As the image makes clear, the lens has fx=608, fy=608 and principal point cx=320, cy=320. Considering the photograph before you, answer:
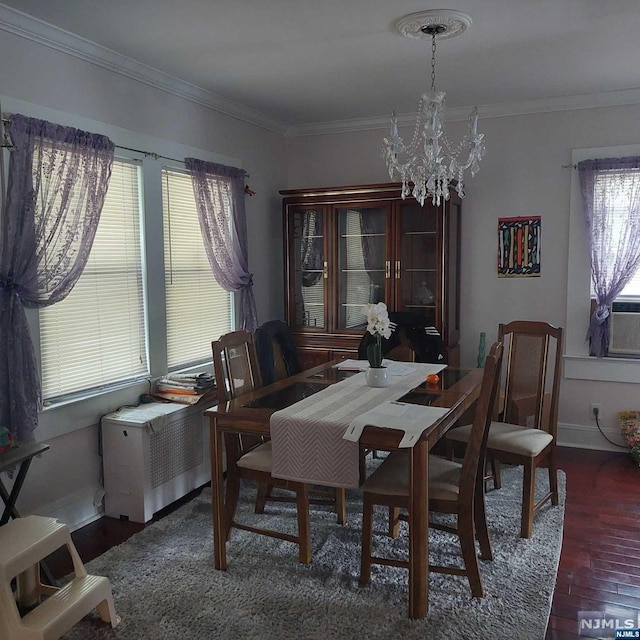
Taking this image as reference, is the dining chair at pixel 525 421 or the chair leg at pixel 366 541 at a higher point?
the dining chair at pixel 525 421

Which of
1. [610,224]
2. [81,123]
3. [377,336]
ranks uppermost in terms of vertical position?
[81,123]

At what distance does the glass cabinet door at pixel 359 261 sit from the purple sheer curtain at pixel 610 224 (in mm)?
1479

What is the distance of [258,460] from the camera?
282 centimetres

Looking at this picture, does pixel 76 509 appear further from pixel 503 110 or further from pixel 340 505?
pixel 503 110

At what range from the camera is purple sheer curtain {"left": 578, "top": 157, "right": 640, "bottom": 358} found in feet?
13.9

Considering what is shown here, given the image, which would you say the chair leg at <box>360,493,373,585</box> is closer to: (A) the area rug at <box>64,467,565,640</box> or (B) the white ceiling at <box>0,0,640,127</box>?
(A) the area rug at <box>64,467,565,640</box>

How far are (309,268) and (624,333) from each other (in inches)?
95.5

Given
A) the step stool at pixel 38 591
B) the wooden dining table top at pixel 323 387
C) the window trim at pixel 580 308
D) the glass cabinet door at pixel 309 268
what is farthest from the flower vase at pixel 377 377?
the window trim at pixel 580 308

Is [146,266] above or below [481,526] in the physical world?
above

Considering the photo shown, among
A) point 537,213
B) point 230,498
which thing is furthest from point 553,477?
point 537,213

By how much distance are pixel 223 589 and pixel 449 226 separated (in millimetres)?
2980

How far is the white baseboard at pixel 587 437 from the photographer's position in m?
4.49

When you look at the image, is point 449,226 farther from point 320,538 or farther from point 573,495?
point 320,538

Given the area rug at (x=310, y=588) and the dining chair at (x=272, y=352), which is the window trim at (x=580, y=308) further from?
the dining chair at (x=272, y=352)
